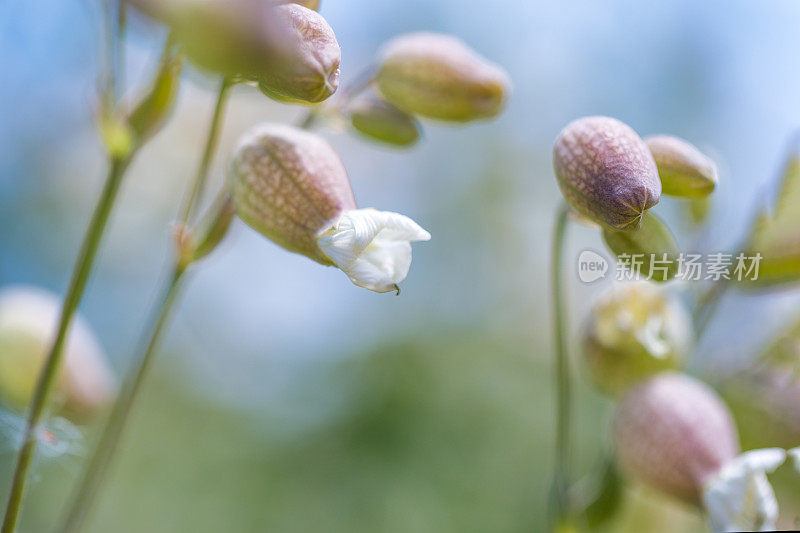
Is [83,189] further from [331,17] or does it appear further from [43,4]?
[331,17]

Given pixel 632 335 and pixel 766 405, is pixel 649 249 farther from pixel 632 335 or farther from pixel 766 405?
pixel 766 405

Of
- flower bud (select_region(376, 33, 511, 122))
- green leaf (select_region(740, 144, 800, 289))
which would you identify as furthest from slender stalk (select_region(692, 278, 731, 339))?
flower bud (select_region(376, 33, 511, 122))

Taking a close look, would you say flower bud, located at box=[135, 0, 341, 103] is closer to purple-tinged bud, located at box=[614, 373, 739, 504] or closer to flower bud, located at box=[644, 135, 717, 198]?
flower bud, located at box=[644, 135, 717, 198]

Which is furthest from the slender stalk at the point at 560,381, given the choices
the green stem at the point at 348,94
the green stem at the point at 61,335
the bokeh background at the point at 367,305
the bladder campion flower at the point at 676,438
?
the bokeh background at the point at 367,305

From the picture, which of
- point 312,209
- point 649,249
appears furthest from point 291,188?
point 649,249

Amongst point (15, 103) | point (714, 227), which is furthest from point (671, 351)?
point (15, 103)

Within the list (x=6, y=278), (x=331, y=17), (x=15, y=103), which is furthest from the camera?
(x=15, y=103)
